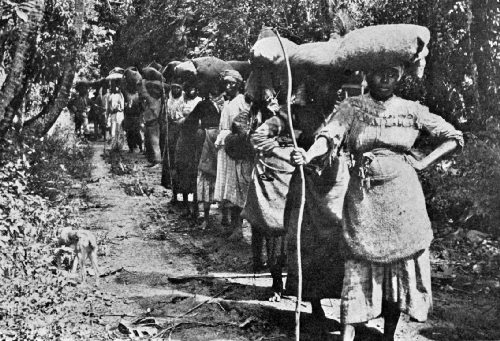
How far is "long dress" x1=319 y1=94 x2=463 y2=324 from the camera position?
4.49 m

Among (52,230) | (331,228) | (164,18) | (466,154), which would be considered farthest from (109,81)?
(331,228)

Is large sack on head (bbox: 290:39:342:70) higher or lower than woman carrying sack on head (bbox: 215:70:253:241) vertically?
higher

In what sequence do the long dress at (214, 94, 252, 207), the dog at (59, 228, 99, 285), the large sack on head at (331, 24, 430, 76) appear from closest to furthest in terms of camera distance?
the large sack on head at (331, 24, 430, 76) → the dog at (59, 228, 99, 285) → the long dress at (214, 94, 252, 207)

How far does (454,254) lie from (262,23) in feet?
18.3

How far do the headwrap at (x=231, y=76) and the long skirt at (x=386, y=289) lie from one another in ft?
16.8

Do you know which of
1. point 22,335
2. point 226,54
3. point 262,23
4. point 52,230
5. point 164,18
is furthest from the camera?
point 164,18

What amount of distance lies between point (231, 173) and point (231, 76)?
1379 millimetres

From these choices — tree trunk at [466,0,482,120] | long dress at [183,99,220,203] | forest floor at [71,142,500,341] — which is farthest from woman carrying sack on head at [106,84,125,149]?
tree trunk at [466,0,482,120]

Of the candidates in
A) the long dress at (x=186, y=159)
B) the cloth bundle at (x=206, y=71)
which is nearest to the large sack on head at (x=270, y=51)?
the cloth bundle at (x=206, y=71)

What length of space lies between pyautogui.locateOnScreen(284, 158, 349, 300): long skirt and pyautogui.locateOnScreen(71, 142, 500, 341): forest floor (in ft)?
1.27

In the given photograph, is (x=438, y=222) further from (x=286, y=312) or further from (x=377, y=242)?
(x=377, y=242)

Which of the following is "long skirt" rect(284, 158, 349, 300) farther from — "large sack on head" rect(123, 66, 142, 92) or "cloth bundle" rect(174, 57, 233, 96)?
"large sack on head" rect(123, 66, 142, 92)

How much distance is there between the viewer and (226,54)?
12.4 m

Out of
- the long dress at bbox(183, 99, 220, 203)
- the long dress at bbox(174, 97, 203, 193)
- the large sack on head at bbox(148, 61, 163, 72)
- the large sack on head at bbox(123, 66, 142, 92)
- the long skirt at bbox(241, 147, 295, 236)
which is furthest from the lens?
the large sack on head at bbox(123, 66, 142, 92)
